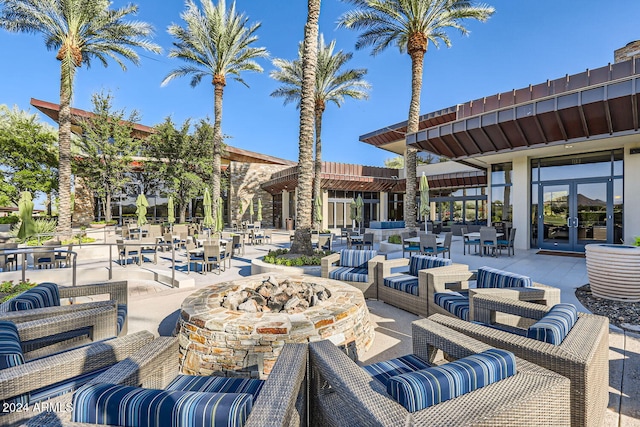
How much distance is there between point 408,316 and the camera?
179 inches

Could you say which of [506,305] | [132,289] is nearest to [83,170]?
[132,289]

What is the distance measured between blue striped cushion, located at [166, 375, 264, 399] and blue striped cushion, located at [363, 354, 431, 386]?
818 mm

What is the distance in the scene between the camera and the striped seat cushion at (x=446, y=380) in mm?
1363

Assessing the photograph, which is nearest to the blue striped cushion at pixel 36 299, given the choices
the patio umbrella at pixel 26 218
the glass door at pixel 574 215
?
the patio umbrella at pixel 26 218

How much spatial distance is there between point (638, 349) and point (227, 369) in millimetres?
4489

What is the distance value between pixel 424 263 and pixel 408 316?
1020 mm

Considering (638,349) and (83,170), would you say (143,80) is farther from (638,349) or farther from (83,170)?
(638,349)

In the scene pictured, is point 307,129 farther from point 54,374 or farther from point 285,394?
point 285,394

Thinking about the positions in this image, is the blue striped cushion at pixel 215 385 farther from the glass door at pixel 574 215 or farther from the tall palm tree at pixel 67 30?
the tall palm tree at pixel 67 30

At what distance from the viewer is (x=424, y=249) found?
8742 millimetres

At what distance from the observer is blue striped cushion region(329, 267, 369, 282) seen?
5340 millimetres

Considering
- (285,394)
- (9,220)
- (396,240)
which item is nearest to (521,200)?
(396,240)

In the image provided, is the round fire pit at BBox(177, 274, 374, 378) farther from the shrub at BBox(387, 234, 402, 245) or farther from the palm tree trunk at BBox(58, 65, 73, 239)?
the palm tree trunk at BBox(58, 65, 73, 239)

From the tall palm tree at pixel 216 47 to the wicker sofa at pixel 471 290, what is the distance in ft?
43.8
